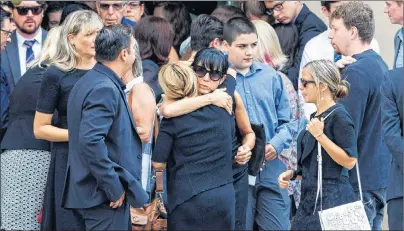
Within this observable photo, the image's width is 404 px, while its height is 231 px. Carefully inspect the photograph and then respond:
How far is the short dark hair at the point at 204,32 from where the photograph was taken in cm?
764

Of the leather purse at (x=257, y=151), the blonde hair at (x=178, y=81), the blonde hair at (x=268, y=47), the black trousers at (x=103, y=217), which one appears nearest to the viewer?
the black trousers at (x=103, y=217)

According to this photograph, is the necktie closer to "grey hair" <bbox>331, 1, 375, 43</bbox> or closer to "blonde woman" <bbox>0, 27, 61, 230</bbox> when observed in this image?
"blonde woman" <bbox>0, 27, 61, 230</bbox>

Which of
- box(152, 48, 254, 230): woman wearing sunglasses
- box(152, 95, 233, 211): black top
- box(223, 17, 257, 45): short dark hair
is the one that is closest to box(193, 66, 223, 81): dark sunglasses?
box(152, 48, 254, 230): woman wearing sunglasses

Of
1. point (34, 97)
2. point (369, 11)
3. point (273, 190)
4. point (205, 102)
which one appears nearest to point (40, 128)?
point (34, 97)

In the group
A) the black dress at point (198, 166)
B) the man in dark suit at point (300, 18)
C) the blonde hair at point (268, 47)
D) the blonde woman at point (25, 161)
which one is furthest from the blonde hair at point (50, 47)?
the man in dark suit at point (300, 18)

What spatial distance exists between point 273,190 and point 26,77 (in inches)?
80.6

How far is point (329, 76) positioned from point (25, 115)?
2.28 m

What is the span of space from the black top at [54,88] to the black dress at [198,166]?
0.71 m

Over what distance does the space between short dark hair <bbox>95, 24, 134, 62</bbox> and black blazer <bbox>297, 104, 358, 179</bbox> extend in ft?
4.41

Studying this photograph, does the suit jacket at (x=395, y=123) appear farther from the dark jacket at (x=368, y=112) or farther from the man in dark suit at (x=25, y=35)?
the man in dark suit at (x=25, y=35)

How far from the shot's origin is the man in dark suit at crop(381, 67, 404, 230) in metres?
6.58

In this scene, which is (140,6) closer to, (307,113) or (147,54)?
(147,54)

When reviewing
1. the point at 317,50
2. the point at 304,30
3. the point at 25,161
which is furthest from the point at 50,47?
the point at 304,30

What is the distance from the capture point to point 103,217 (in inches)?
250
